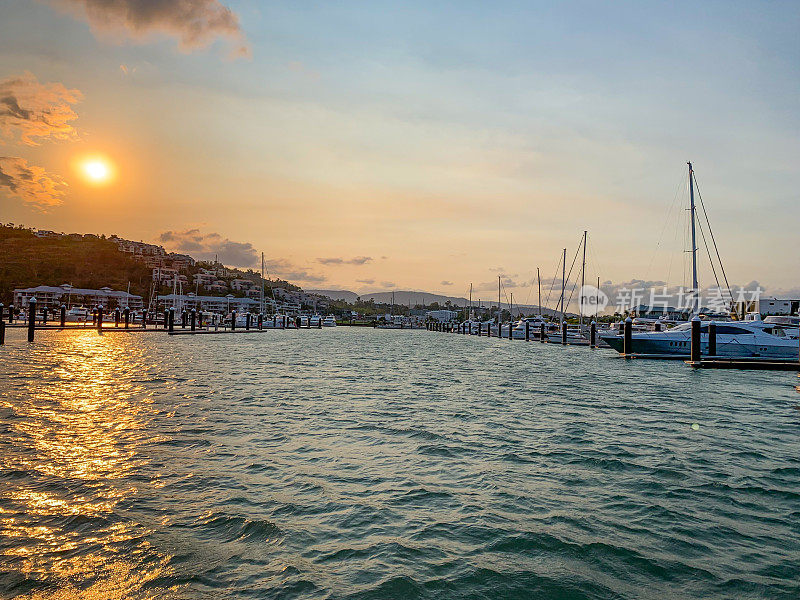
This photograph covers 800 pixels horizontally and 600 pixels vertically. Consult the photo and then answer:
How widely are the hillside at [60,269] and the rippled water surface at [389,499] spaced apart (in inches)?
5606

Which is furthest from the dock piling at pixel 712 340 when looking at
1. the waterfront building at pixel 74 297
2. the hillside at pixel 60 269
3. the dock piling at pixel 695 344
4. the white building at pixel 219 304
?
the hillside at pixel 60 269

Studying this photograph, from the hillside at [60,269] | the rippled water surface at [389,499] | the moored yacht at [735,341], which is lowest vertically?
the rippled water surface at [389,499]

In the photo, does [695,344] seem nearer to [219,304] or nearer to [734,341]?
[734,341]

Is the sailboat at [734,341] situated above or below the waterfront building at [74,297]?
below

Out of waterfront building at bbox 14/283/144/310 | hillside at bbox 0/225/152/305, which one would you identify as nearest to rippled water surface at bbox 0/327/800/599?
waterfront building at bbox 14/283/144/310

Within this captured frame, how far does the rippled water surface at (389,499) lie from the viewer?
5531 mm

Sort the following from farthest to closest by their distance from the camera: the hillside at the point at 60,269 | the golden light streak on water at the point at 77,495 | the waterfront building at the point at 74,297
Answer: the hillside at the point at 60,269 → the waterfront building at the point at 74,297 → the golden light streak on water at the point at 77,495

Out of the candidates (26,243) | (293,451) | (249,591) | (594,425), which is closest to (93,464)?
(293,451)

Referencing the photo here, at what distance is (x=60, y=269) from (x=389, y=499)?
185 meters

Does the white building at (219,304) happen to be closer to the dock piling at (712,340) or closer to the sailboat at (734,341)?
the sailboat at (734,341)

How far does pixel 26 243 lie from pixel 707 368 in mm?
231896

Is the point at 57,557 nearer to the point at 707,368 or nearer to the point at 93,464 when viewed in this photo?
the point at 93,464

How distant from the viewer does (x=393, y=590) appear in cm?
530

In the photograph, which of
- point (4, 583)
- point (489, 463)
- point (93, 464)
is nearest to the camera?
point (4, 583)
